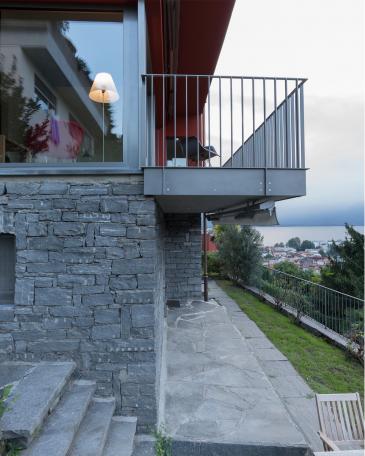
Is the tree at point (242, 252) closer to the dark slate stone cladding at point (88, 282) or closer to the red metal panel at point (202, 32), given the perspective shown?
the red metal panel at point (202, 32)

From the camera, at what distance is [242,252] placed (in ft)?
40.4

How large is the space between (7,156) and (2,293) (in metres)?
1.51

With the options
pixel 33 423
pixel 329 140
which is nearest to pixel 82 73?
pixel 33 423

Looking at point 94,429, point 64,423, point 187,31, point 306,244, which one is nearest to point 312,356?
point 94,429

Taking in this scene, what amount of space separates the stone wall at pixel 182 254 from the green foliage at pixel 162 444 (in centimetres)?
579

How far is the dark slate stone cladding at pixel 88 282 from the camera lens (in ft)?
10.5

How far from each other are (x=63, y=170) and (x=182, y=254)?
607 cm

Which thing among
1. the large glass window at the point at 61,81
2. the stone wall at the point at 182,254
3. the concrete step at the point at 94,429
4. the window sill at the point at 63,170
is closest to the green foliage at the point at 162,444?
the concrete step at the point at 94,429

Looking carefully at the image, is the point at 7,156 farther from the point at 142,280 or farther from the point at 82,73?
the point at 142,280

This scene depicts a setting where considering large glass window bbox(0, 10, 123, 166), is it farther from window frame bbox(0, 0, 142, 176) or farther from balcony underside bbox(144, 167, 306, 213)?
balcony underside bbox(144, 167, 306, 213)

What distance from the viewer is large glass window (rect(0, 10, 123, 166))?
11.4 ft

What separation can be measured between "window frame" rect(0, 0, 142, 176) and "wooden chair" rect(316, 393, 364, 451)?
3.19 metres

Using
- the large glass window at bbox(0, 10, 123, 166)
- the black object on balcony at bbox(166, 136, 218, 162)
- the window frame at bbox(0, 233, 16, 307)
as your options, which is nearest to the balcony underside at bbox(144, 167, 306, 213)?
the large glass window at bbox(0, 10, 123, 166)

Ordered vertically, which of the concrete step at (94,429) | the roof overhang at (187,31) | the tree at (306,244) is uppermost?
the roof overhang at (187,31)
